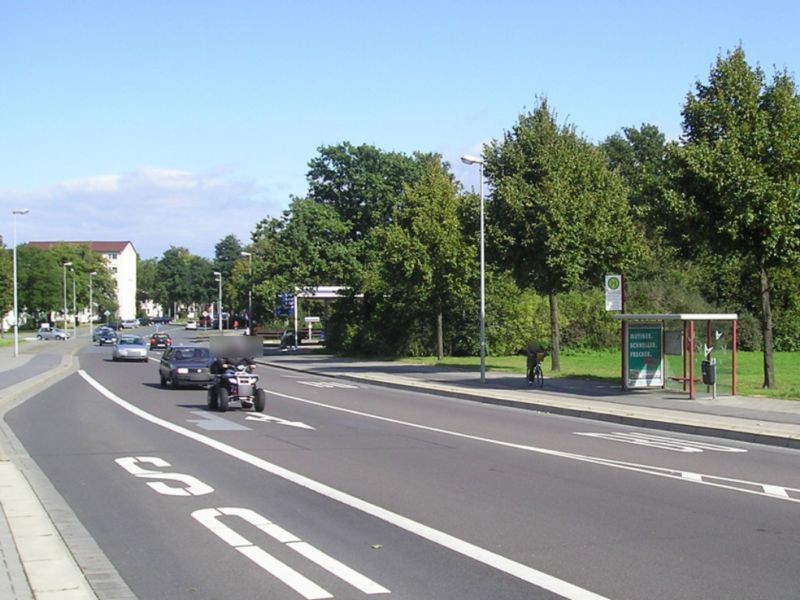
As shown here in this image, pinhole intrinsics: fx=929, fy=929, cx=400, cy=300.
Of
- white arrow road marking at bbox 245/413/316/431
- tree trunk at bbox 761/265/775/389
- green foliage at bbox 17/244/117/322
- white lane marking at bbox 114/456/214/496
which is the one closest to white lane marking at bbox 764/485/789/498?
white lane marking at bbox 114/456/214/496

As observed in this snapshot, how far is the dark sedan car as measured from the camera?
29.7 m

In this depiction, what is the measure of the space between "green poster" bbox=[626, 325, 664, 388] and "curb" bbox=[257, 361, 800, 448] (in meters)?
2.55

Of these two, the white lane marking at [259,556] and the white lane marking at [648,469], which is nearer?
the white lane marking at [259,556]

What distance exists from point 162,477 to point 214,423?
23.4ft

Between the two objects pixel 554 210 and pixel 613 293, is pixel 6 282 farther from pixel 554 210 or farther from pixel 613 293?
pixel 613 293

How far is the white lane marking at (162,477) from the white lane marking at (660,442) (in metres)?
7.86

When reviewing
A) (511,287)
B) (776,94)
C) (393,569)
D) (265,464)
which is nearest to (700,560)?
(393,569)

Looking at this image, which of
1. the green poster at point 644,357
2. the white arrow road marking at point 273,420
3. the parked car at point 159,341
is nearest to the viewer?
the white arrow road marking at point 273,420

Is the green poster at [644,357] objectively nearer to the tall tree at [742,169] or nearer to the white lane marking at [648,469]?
the tall tree at [742,169]

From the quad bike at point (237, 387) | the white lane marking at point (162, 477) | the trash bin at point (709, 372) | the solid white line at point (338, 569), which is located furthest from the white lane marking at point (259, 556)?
the trash bin at point (709, 372)

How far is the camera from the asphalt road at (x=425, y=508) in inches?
279

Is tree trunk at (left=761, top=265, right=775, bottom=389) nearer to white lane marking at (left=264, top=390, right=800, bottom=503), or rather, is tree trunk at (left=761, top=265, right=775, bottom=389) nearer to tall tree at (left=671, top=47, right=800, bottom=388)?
tall tree at (left=671, top=47, right=800, bottom=388)

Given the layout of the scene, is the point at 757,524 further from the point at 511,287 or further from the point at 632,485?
the point at 511,287

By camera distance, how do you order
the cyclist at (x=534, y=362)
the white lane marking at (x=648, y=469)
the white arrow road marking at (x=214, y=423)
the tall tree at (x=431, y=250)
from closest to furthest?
the white lane marking at (x=648, y=469) < the white arrow road marking at (x=214, y=423) < the cyclist at (x=534, y=362) < the tall tree at (x=431, y=250)
